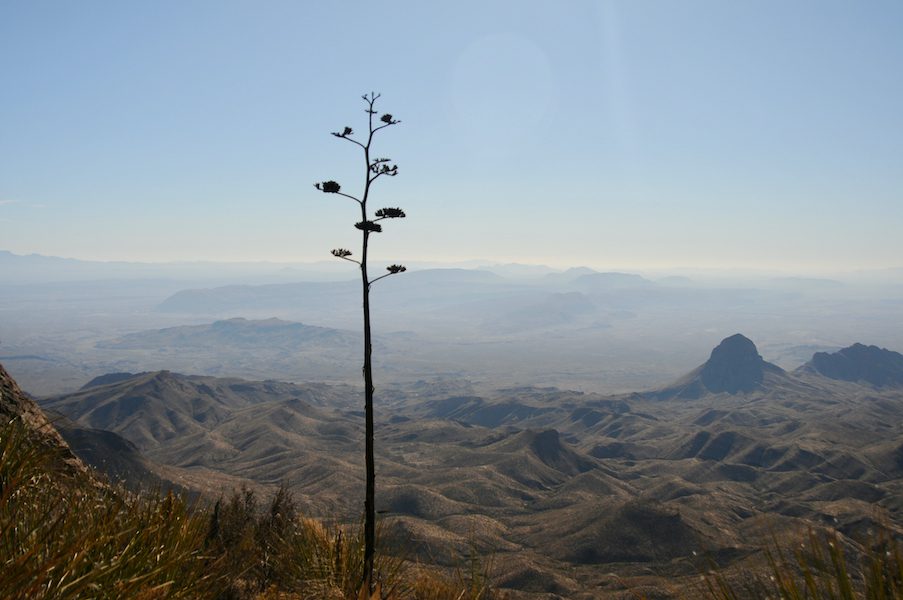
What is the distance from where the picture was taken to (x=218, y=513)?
10727 millimetres

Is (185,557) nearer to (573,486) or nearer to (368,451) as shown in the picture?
(368,451)

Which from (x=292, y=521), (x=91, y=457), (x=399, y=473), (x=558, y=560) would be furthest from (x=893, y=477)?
(x=91, y=457)

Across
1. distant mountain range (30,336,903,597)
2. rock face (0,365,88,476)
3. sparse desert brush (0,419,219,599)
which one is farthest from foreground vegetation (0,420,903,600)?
distant mountain range (30,336,903,597)

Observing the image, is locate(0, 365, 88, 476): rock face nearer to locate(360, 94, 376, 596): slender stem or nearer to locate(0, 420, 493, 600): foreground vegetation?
locate(0, 420, 493, 600): foreground vegetation

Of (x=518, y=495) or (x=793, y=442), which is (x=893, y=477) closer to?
(x=793, y=442)

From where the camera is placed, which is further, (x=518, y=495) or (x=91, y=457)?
(x=518, y=495)

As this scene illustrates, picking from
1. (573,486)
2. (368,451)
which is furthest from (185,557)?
(573,486)

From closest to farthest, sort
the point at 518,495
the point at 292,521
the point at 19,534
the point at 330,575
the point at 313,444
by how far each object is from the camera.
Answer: the point at 19,534
the point at 330,575
the point at 292,521
the point at 518,495
the point at 313,444

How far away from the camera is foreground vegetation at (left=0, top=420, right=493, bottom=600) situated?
4.18 metres

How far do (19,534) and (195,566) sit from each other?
64.8 inches

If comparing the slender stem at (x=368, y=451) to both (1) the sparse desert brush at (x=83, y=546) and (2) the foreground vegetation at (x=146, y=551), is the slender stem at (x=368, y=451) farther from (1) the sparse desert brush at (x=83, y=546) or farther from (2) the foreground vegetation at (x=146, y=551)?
(1) the sparse desert brush at (x=83, y=546)

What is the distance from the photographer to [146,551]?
5.21 metres

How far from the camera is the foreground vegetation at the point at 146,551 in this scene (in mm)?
4176

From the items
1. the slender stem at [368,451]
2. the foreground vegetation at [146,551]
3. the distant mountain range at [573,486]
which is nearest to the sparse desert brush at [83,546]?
the foreground vegetation at [146,551]
